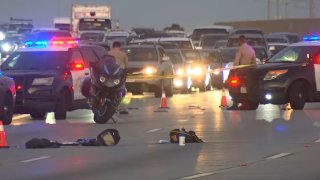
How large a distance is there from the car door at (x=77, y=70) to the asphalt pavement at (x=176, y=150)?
648mm

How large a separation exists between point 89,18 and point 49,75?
114 feet

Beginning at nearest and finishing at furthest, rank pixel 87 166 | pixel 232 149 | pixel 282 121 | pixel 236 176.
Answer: pixel 236 176
pixel 87 166
pixel 232 149
pixel 282 121

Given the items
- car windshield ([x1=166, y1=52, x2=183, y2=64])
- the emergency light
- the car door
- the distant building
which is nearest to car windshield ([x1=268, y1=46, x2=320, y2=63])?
the car door

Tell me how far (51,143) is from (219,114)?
6641 mm

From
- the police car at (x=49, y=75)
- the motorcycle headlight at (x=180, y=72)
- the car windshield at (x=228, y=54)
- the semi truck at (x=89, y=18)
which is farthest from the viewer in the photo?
the semi truck at (x=89, y=18)

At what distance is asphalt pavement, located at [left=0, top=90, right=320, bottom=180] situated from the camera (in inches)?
398

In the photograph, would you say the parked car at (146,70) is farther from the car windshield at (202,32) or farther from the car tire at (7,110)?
the car windshield at (202,32)

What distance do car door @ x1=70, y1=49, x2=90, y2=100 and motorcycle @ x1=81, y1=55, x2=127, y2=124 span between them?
1.40 metres

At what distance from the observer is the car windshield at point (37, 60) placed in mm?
17906

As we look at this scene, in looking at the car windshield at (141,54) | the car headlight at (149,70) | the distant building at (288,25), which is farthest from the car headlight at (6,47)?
the distant building at (288,25)

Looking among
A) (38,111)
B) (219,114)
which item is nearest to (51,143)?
(38,111)

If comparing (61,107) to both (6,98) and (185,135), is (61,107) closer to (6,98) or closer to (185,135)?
(6,98)

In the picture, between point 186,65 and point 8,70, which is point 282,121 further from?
point 186,65

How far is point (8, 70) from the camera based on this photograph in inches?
711
